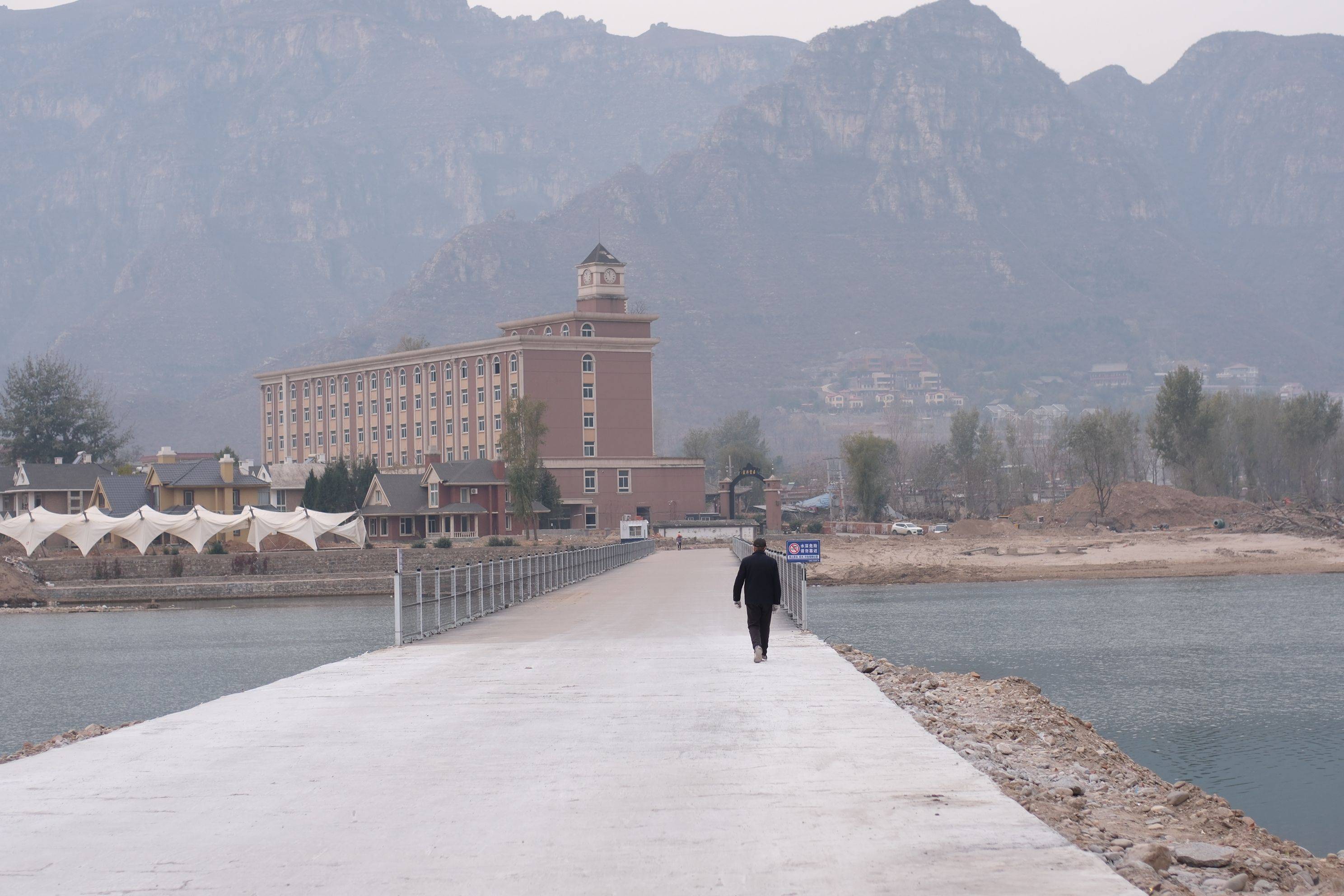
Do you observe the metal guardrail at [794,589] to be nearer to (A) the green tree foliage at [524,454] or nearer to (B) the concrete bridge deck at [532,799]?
(B) the concrete bridge deck at [532,799]

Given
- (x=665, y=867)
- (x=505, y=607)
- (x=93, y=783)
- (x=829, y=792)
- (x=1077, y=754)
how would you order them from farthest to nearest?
(x=505, y=607) < (x=1077, y=754) < (x=93, y=783) < (x=829, y=792) < (x=665, y=867)

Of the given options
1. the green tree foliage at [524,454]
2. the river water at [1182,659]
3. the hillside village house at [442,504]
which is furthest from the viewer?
the hillside village house at [442,504]

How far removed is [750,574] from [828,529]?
99.8 metres

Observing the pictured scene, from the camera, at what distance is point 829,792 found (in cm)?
1130

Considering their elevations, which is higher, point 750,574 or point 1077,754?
point 750,574

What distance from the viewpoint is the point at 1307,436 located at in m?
125

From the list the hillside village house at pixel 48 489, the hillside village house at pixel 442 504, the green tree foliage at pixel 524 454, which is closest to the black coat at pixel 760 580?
the green tree foliage at pixel 524 454

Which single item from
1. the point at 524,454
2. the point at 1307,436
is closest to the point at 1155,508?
the point at 1307,436

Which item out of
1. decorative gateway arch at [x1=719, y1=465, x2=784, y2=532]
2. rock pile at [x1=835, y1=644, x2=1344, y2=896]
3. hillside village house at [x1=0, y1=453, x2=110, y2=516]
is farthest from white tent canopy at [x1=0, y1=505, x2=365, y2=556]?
rock pile at [x1=835, y1=644, x2=1344, y2=896]

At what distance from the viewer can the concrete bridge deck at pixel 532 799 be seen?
9117mm

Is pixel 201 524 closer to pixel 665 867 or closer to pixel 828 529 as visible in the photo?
pixel 828 529

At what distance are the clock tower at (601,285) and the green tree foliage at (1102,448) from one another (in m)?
39.6

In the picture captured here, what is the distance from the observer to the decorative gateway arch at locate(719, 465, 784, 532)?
110m

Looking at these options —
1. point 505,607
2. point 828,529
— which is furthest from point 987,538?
point 505,607
